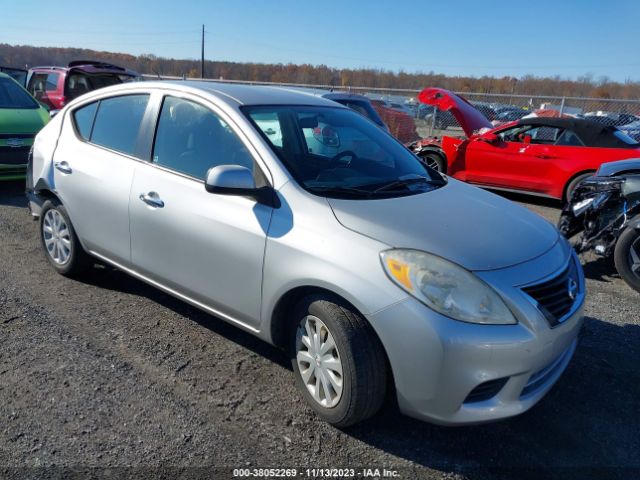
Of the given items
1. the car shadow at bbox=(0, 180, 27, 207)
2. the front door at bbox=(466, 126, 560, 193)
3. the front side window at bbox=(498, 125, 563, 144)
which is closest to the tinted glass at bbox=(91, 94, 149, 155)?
the car shadow at bbox=(0, 180, 27, 207)

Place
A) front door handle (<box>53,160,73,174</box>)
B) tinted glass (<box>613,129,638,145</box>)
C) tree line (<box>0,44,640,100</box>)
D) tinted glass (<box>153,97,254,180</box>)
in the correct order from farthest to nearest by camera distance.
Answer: tree line (<box>0,44,640,100</box>) < tinted glass (<box>613,129,638,145</box>) < front door handle (<box>53,160,73,174</box>) < tinted glass (<box>153,97,254,180</box>)

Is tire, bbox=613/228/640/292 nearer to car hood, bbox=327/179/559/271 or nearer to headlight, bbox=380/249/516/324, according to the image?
car hood, bbox=327/179/559/271

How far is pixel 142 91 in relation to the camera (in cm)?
375

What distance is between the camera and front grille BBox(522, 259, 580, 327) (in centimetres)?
244

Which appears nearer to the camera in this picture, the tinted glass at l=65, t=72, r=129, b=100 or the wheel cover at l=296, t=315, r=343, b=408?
the wheel cover at l=296, t=315, r=343, b=408

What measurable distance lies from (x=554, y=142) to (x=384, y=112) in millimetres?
4656

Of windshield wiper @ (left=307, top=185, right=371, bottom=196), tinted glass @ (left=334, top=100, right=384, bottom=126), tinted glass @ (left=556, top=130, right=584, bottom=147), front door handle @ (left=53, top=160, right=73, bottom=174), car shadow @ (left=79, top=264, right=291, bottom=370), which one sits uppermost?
tinted glass @ (left=334, top=100, right=384, bottom=126)

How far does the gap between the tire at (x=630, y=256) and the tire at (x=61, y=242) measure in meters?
4.76

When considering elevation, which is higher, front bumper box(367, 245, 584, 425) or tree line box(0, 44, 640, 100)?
tree line box(0, 44, 640, 100)

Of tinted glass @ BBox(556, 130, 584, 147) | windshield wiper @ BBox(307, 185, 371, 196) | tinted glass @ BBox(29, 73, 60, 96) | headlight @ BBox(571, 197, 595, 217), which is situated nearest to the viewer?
windshield wiper @ BBox(307, 185, 371, 196)

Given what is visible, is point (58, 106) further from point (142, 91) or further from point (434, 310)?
point (434, 310)

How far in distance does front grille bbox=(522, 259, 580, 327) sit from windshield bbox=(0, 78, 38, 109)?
8407 mm

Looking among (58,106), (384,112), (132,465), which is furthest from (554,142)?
(58,106)

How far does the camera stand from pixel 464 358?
2244 mm
